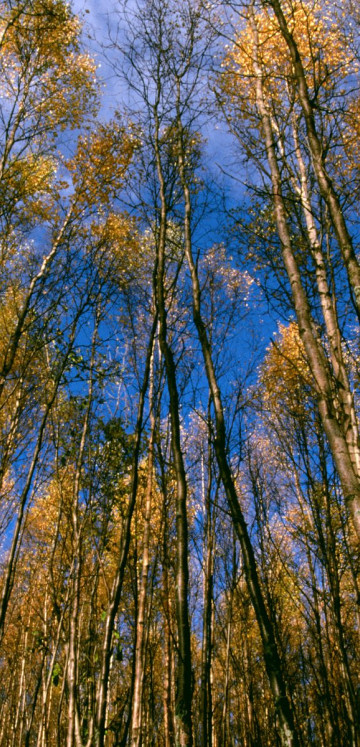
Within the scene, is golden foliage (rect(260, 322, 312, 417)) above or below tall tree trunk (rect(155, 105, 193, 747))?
above

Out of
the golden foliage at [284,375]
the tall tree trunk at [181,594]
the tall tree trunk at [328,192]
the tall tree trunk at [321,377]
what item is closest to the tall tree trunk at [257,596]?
the tall tree trunk at [181,594]

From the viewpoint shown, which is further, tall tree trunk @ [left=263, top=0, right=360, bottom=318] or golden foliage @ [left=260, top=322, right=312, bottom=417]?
golden foliage @ [left=260, top=322, right=312, bottom=417]

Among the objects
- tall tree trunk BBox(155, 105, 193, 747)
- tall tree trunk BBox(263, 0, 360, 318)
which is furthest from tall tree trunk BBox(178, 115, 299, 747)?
tall tree trunk BBox(263, 0, 360, 318)

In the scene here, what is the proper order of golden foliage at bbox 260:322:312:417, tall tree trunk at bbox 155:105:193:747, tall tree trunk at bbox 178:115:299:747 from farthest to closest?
golden foliage at bbox 260:322:312:417 → tall tree trunk at bbox 155:105:193:747 → tall tree trunk at bbox 178:115:299:747

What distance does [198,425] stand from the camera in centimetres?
1050

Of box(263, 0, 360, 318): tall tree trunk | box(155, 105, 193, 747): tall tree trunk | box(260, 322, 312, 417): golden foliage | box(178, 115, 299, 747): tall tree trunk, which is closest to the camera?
box(178, 115, 299, 747): tall tree trunk

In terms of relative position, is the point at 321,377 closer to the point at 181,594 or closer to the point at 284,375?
the point at 181,594

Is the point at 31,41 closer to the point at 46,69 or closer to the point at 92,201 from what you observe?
the point at 46,69

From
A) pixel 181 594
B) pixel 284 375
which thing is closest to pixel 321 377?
pixel 181 594

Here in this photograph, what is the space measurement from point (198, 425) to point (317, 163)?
8100mm

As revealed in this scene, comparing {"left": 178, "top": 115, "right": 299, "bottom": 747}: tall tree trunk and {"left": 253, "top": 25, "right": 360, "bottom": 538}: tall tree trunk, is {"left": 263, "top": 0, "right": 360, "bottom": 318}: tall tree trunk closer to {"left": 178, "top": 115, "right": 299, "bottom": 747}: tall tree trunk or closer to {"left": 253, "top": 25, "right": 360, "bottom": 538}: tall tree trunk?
{"left": 253, "top": 25, "right": 360, "bottom": 538}: tall tree trunk

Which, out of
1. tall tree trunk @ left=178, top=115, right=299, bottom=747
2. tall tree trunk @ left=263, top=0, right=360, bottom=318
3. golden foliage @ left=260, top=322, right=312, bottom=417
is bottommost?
tall tree trunk @ left=178, top=115, right=299, bottom=747

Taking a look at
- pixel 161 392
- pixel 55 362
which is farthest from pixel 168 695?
pixel 55 362

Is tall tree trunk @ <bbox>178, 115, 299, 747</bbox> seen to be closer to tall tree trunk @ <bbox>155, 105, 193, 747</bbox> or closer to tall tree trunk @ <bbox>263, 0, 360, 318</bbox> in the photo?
tall tree trunk @ <bbox>155, 105, 193, 747</bbox>
